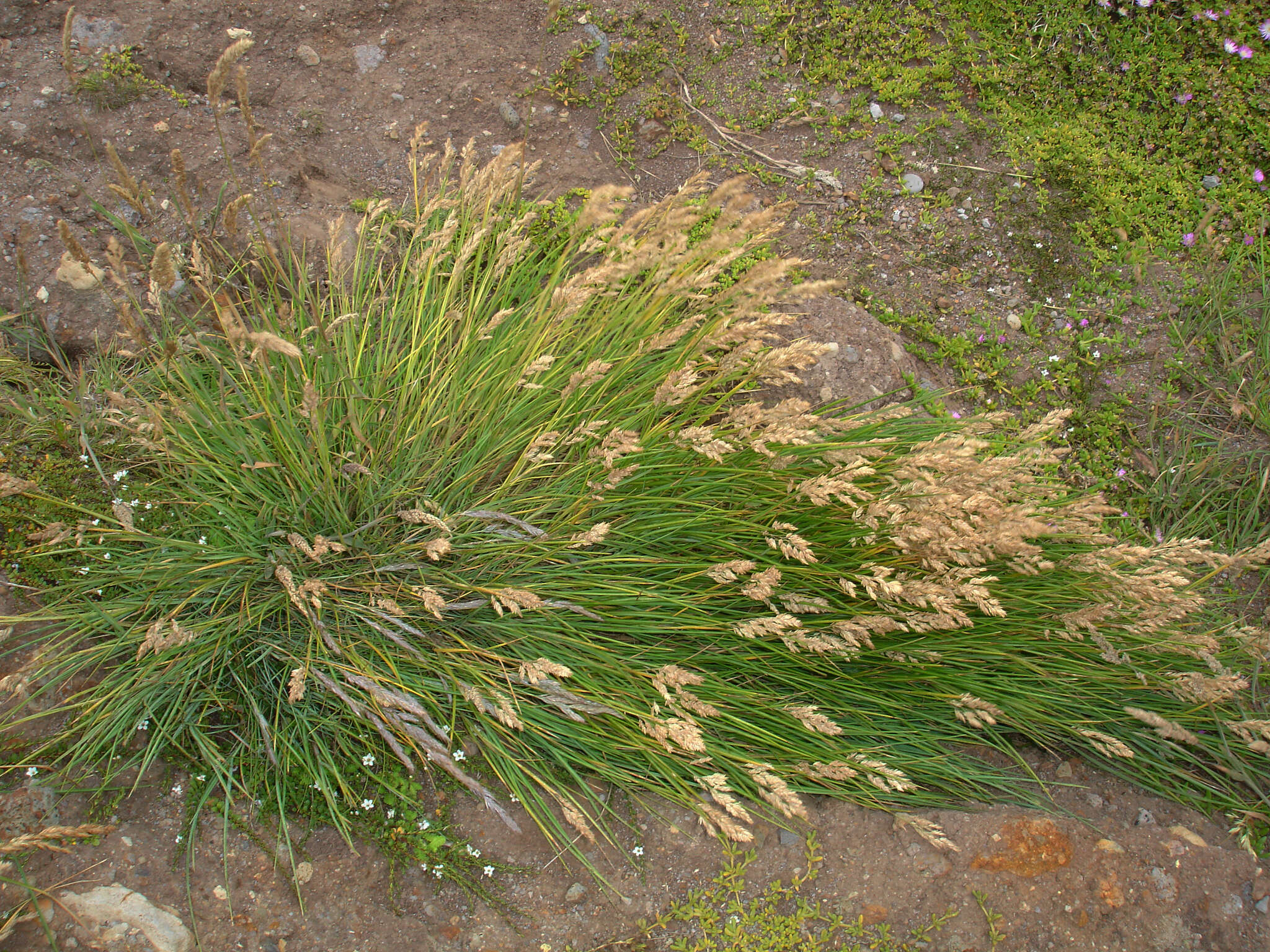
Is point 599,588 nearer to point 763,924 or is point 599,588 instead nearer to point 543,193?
point 763,924

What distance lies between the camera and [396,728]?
2395mm

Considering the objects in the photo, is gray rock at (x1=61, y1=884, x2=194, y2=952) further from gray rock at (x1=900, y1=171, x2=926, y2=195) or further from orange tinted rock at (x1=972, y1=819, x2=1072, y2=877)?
gray rock at (x1=900, y1=171, x2=926, y2=195)

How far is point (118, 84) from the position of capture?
3.60 metres

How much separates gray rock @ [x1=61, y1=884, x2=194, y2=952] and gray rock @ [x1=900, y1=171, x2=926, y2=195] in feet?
14.8

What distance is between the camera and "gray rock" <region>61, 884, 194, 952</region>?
208cm

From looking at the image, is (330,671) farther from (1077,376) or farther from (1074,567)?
(1077,376)

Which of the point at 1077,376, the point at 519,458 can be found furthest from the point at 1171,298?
the point at 519,458

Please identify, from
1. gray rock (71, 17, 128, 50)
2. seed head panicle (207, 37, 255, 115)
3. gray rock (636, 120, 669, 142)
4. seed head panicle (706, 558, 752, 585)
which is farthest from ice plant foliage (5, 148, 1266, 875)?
gray rock (71, 17, 128, 50)

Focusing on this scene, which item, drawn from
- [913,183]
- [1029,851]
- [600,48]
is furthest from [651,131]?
[1029,851]

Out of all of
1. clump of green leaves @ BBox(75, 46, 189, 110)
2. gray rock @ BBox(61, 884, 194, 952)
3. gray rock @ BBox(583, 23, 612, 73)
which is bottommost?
gray rock @ BBox(61, 884, 194, 952)

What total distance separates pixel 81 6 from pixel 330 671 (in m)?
3.67

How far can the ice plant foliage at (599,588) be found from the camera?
2373 mm

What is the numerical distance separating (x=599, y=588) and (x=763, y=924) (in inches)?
45.6

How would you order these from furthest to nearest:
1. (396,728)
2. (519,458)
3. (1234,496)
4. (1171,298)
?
(1171,298) < (1234,496) < (519,458) < (396,728)
